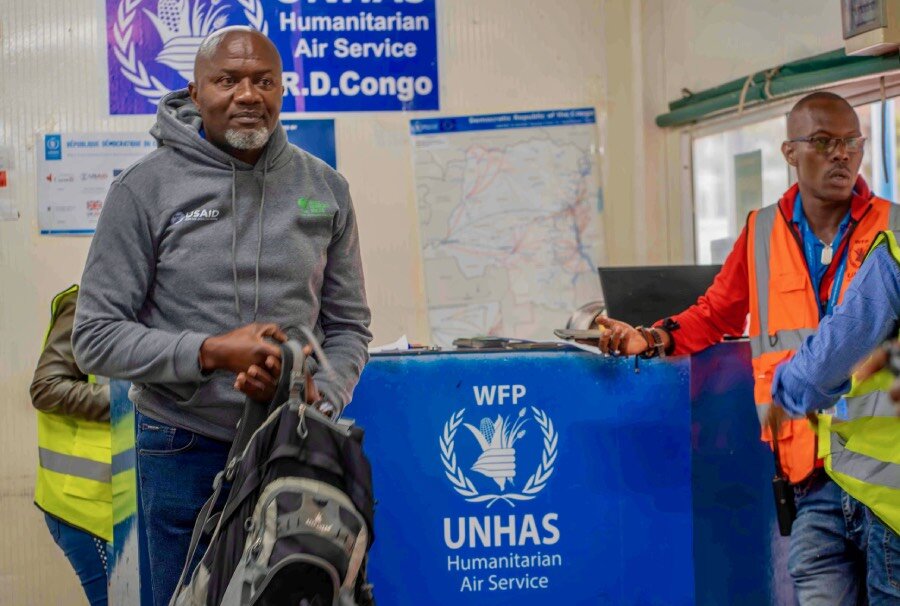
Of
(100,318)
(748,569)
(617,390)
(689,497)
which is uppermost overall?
(100,318)

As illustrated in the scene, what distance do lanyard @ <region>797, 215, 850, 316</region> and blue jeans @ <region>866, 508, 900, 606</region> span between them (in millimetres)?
588

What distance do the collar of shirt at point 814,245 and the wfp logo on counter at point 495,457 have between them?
0.92 meters

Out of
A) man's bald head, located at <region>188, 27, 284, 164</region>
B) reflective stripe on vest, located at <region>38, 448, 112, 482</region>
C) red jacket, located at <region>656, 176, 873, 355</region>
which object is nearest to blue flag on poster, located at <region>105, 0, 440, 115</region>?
reflective stripe on vest, located at <region>38, 448, 112, 482</region>

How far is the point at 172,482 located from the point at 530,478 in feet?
4.40

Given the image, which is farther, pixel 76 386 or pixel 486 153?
pixel 486 153

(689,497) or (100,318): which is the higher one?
(100,318)

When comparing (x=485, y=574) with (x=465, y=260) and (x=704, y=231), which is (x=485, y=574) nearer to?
(x=465, y=260)

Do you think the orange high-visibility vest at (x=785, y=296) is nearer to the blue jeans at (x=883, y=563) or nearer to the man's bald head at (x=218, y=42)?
the blue jeans at (x=883, y=563)

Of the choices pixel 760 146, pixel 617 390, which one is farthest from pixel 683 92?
pixel 617 390

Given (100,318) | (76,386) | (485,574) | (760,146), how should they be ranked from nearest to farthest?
1. (100,318)
2. (485,574)
3. (76,386)
4. (760,146)

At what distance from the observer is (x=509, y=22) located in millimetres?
5414

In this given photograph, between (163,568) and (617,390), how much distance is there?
5.17 ft

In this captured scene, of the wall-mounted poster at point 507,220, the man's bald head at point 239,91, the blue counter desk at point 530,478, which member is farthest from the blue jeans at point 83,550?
the man's bald head at point 239,91

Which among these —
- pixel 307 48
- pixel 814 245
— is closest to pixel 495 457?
pixel 814 245
